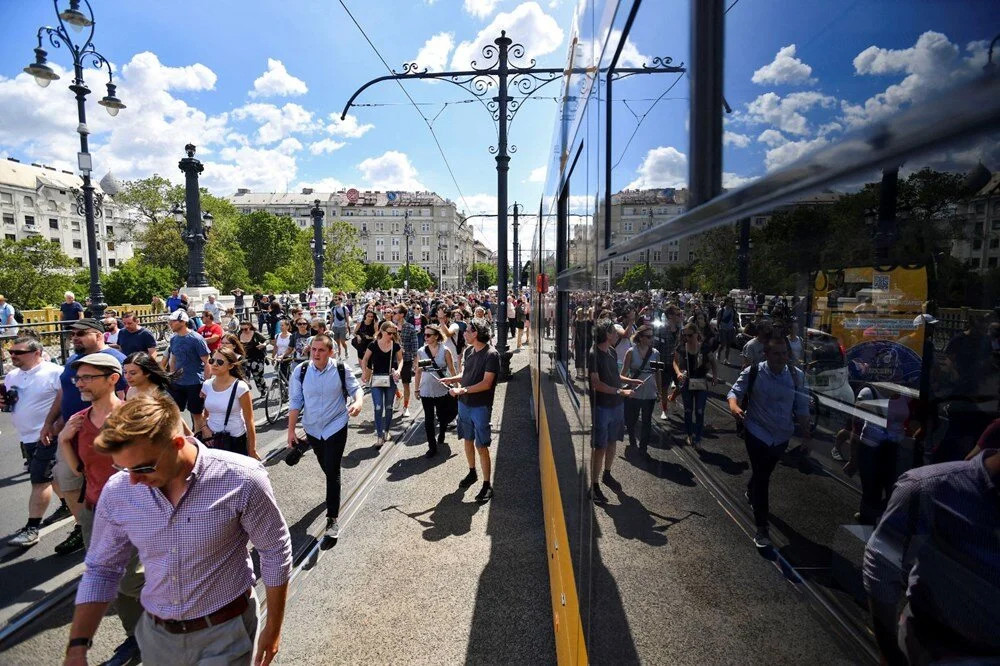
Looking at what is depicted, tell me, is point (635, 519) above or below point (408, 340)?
above

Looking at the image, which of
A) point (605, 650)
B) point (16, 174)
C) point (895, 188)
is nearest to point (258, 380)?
point (605, 650)

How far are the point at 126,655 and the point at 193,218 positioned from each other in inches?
696

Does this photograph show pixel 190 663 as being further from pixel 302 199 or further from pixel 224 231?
pixel 302 199

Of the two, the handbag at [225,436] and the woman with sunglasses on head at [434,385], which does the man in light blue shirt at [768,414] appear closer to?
the handbag at [225,436]

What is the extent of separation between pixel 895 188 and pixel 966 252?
0.37 ft

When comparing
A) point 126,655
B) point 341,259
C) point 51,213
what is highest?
point 51,213

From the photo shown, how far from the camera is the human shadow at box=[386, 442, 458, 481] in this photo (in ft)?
21.4

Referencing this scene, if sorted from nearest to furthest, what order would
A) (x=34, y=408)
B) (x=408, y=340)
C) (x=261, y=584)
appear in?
1. (x=261, y=584)
2. (x=34, y=408)
3. (x=408, y=340)

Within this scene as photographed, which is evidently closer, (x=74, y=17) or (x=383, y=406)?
(x=383, y=406)

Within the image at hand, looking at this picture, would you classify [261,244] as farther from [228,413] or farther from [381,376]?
[228,413]

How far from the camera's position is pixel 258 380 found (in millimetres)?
10219

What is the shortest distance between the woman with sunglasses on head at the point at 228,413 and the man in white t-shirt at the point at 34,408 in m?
1.34

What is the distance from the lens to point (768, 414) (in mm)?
772

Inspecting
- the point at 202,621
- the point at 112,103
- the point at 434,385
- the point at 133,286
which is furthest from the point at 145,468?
the point at 133,286
